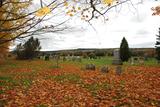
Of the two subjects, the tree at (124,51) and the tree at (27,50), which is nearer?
the tree at (124,51)

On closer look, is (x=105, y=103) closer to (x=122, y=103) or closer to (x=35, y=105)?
(x=122, y=103)

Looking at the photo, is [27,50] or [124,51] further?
[27,50]

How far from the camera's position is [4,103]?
30.6 feet

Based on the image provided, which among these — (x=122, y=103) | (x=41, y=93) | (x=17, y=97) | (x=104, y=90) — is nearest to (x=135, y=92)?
(x=104, y=90)

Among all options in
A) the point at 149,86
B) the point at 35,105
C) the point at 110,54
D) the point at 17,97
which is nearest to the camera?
the point at 35,105

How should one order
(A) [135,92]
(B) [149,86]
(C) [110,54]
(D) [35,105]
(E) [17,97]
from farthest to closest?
(C) [110,54], (B) [149,86], (A) [135,92], (E) [17,97], (D) [35,105]

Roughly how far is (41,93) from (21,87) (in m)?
1.90

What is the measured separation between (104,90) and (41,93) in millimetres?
2456

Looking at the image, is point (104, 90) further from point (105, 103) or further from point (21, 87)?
point (21, 87)

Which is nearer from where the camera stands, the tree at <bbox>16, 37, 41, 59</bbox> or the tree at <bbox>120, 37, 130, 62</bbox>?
the tree at <bbox>120, 37, 130, 62</bbox>

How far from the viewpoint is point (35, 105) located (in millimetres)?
8992

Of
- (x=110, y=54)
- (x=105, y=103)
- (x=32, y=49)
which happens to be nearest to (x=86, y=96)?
(x=105, y=103)

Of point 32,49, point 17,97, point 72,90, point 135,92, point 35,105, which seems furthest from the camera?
point 32,49

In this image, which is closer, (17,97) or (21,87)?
(17,97)
